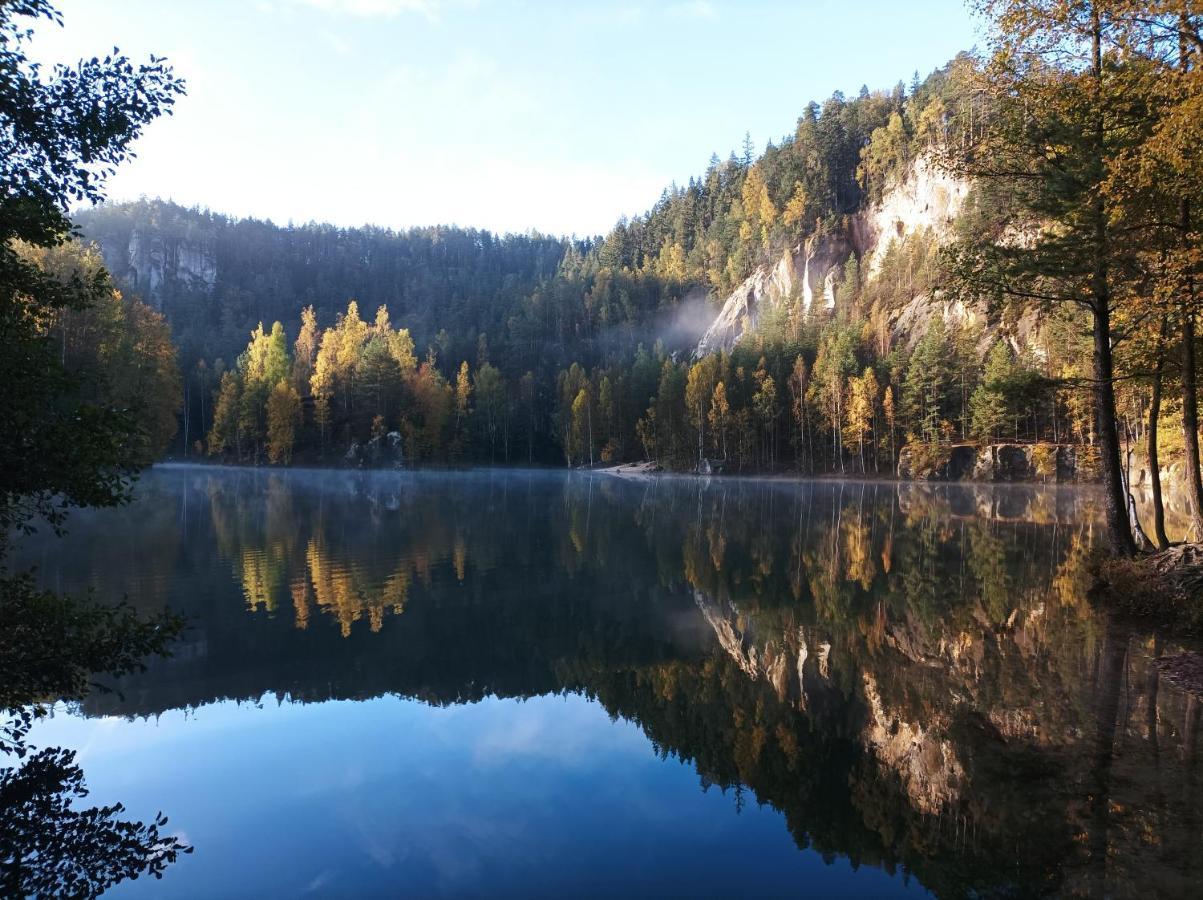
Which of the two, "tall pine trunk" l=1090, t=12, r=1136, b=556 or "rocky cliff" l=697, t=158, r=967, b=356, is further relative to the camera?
"rocky cliff" l=697, t=158, r=967, b=356

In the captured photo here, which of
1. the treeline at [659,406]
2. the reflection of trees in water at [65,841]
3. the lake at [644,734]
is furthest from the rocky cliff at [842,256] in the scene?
the reflection of trees in water at [65,841]

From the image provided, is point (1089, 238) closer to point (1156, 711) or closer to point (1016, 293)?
point (1016, 293)

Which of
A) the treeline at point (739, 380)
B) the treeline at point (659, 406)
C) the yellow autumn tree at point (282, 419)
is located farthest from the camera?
the yellow autumn tree at point (282, 419)

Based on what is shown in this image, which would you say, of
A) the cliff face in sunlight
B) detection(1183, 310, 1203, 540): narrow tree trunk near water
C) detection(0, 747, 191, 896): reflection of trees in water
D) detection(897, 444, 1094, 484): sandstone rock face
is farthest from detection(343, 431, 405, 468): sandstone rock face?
detection(1183, 310, 1203, 540): narrow tree trunk near water

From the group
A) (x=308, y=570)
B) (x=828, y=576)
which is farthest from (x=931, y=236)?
(x=308, y=570)

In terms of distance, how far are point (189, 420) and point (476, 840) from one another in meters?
115

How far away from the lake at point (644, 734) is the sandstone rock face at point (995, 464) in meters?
56.0

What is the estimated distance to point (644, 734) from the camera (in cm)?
990

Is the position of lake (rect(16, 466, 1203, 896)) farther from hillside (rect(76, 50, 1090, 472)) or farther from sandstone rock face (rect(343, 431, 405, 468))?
sandstone rock face (rect(343, 431, 405, 468))

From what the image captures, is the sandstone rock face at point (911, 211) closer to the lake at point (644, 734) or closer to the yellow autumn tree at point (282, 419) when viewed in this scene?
the yellow autumn tree at point (282, 419)

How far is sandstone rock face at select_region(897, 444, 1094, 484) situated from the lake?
5602 cm

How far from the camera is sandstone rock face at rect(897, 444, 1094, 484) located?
68062 mm

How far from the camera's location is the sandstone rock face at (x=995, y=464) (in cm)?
6806

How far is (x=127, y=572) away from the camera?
19.6 meters
